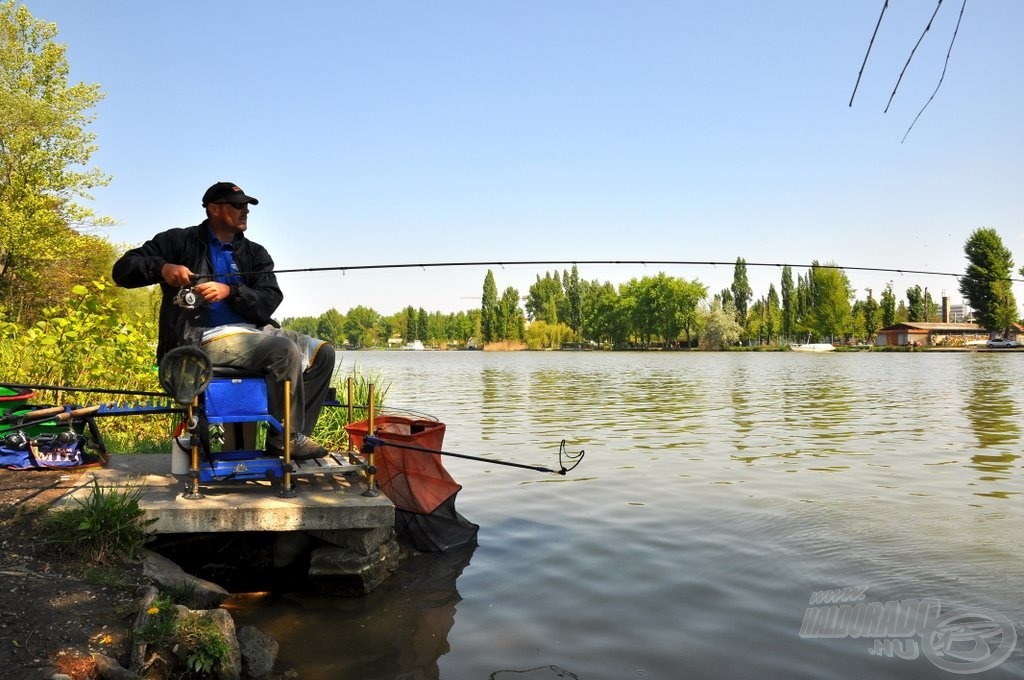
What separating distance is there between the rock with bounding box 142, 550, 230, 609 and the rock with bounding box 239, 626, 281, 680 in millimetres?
498

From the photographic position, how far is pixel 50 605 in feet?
12.2

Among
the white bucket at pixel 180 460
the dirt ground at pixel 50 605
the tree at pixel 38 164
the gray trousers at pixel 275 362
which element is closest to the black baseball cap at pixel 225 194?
the gray trousers at pixel 275 362

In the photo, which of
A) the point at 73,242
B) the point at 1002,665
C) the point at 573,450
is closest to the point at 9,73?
the point at 73,242

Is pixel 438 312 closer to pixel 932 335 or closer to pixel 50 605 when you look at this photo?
pixel 932 335

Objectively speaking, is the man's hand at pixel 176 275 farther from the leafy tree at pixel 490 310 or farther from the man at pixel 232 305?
the leafy tree at pixel 490 310

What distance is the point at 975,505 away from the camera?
25.8ft

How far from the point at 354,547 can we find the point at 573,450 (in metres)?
6.77

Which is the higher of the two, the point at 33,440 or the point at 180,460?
the point at 33,440

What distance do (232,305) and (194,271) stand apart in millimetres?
420

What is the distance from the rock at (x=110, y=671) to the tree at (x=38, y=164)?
25.2 m

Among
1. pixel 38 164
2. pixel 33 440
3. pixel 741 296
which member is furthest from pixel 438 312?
pixel 33 440

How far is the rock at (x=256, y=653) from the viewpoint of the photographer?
3.92 meters

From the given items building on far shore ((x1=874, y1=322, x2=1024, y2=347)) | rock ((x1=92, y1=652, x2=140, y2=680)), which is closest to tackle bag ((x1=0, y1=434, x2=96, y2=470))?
rock ((x1=92, y1=652, x2=140, y2=680))

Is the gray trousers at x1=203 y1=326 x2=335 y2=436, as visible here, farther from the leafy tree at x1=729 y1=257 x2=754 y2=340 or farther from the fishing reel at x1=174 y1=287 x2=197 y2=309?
the leafy tree at x1=729 y1=257 x2=754 y2=340
